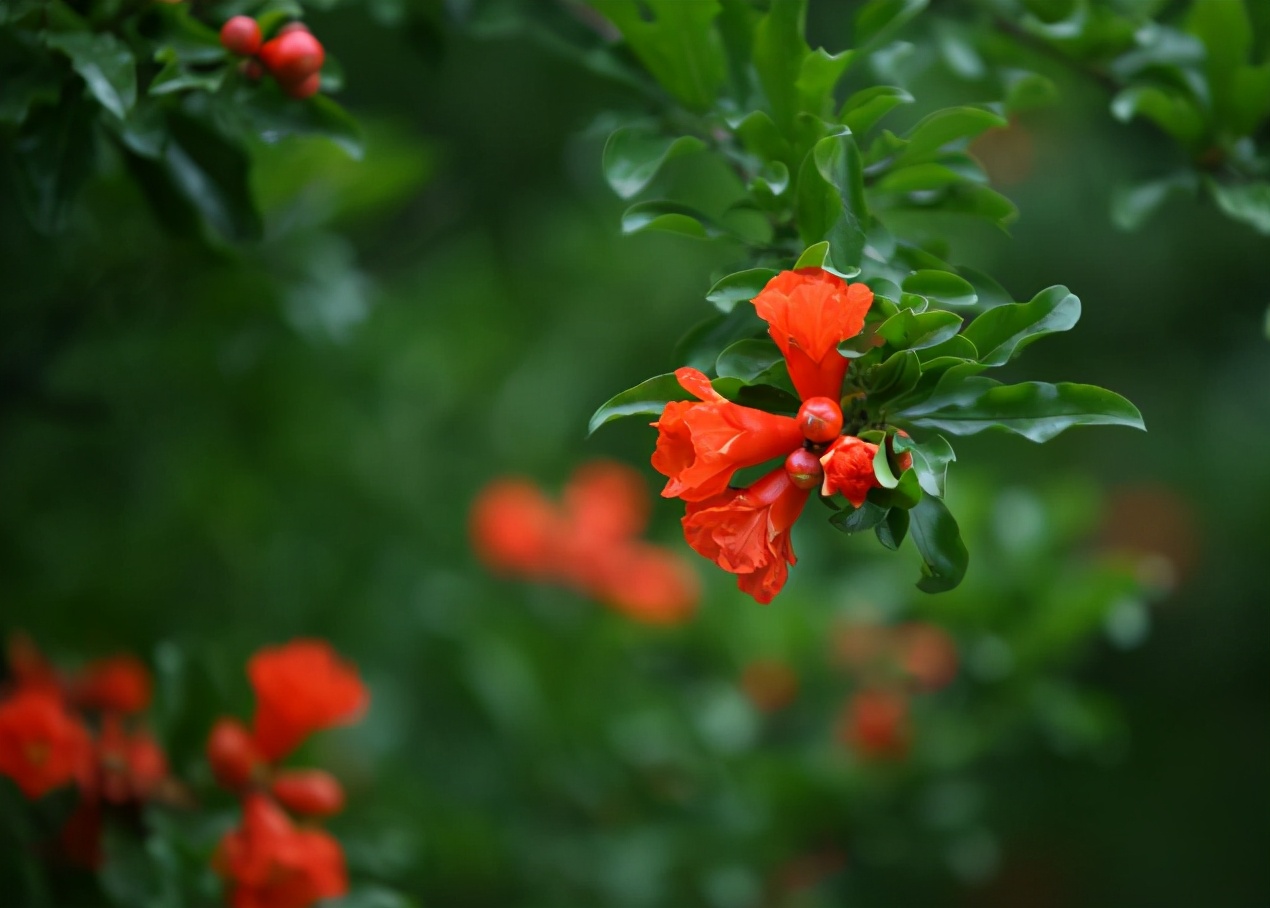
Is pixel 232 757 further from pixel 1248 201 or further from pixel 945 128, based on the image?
pixel 1248 201

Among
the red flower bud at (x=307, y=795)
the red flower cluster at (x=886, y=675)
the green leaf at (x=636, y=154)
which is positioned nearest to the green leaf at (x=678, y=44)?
the green leaf at (x=636, y=154)

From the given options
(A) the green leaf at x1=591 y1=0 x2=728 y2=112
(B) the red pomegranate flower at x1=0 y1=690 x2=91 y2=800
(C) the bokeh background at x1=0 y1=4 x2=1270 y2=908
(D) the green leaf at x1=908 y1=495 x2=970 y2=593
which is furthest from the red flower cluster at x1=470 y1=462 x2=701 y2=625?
(D) the green leaf at x1=908 y1=495 x2=970 y2=593

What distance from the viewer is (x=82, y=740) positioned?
1186mm

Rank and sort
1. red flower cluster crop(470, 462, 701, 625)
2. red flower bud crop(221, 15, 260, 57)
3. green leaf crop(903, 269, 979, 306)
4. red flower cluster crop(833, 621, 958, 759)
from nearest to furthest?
1. green leaf crop(903, 269, 979, 306)
2. red flower bud crop(221, 15, 260, 57)
3. red flower cluster crop(833, 621, 958, 759)
4. red flower cluster crop(470, 462, 701, 625)

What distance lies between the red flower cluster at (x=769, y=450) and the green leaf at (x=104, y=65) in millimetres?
497

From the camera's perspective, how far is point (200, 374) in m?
1.86

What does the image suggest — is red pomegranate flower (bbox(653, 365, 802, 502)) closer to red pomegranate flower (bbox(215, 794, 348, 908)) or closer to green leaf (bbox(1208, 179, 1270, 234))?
green leaf (bbox(1208, 179, 1270, 234))

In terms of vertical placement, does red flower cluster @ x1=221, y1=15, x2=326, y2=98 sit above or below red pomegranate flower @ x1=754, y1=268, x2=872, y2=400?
above

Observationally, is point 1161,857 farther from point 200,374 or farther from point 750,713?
point 200,374

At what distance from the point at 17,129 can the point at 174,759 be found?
665 mm

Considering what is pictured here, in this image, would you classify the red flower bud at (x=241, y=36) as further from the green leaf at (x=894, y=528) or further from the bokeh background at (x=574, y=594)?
the green leaf at (x=894, y=528)

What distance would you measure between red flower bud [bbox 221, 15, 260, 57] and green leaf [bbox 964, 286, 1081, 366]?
2.08ft

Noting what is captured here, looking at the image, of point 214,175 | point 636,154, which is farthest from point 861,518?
point 214,175

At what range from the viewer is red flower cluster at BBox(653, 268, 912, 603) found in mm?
757
